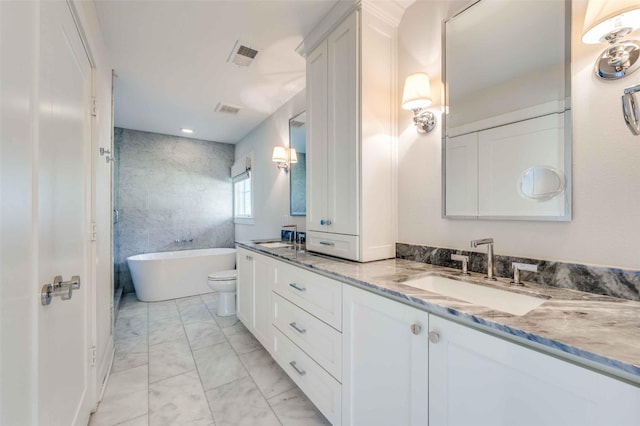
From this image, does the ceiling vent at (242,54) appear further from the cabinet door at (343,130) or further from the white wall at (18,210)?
the white wall at (18,210)

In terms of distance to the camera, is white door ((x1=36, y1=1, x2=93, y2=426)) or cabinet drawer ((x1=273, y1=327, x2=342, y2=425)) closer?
white door ((x1=36, y1=1, x2=93, y2=426))

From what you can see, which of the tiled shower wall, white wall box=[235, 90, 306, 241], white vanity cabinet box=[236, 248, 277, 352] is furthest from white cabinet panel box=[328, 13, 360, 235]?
the tiled shower wall

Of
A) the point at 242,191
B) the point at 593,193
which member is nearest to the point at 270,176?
the point at 242,191

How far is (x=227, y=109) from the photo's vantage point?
338 centimetres

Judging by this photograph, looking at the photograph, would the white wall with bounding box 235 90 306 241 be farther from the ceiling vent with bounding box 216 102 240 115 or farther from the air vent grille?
the air vent grille

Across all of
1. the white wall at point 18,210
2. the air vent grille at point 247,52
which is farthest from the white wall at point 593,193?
the air vent grille at point 247,52

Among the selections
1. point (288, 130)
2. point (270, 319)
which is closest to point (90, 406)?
point (270, 319)

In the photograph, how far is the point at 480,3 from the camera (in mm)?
1382

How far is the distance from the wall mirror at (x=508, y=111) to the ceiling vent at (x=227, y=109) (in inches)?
101

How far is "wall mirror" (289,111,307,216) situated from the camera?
2.80 meters

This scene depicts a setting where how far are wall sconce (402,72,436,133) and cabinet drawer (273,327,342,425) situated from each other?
153 centimetres

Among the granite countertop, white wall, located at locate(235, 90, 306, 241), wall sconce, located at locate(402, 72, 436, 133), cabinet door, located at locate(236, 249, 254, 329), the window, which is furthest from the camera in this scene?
the window

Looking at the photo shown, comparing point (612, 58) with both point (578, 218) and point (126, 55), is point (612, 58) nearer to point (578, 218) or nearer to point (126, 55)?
point (578, 218)

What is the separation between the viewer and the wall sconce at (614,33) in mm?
881
